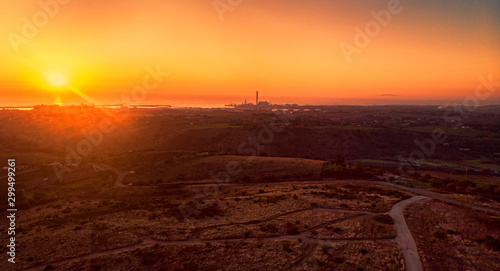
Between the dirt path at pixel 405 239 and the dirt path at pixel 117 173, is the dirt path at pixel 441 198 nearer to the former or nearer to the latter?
the dirt path at pixel 405 239

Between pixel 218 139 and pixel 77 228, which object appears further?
pixel 218 139

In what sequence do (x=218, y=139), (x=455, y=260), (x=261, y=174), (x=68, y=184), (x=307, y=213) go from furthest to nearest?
(x=218, y=139) < (x=261, y=174) < (x=68, y=184) < (x=307, y=213) < (x=455, y=260)

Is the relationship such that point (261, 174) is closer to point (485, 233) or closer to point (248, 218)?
point (248, 218)

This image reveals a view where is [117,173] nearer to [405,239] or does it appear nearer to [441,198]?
[405,239]

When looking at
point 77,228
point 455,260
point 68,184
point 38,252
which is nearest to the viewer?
point 455,260

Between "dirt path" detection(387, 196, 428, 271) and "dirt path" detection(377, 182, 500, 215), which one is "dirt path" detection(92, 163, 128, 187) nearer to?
"dirt path" detection(387, 196, 428, 271)

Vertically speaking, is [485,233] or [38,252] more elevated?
[485,233]

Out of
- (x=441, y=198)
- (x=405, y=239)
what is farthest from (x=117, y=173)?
(x=441, y=198)

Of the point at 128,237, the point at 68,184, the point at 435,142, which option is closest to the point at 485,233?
the point at 128,237
